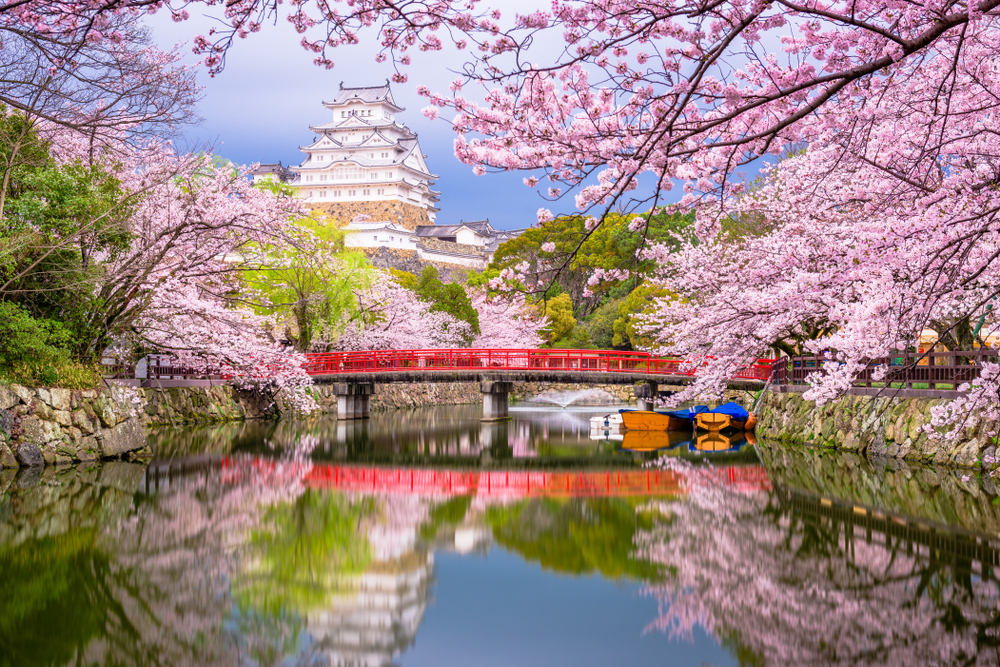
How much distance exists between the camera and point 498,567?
7.29m

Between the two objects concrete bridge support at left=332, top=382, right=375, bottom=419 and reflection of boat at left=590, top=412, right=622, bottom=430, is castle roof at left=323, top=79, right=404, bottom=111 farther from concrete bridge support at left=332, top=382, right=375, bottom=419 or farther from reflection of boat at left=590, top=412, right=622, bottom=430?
reflection of boat at left=590, top=412, right=622, bottom=430

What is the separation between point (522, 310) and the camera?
40.1m

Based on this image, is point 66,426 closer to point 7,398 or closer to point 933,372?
point 7,398

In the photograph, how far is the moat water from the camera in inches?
198

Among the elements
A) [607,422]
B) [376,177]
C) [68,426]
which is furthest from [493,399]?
[376,177]

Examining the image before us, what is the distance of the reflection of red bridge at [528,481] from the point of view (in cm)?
1158

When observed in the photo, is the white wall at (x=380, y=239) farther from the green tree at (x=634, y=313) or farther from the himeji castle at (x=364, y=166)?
the green tree at (x=634, y=313)

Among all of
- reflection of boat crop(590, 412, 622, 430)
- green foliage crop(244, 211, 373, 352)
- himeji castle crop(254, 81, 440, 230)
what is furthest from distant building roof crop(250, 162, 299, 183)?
reflection of boat crop(590, 412, 622, 430)

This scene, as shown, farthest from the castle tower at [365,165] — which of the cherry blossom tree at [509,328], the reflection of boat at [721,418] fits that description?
the reflection of boat at [721,418]

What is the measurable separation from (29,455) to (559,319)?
28.3 m

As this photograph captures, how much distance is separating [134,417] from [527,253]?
94.2ft

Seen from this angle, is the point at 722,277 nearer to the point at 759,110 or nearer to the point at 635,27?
the point at 759,110

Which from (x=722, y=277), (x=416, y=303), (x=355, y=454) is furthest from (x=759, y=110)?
(x=416, y=303)

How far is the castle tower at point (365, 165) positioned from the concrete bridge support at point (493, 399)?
37901 mm
